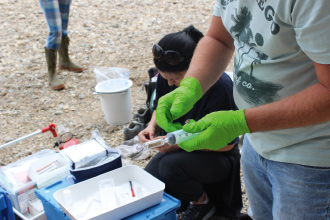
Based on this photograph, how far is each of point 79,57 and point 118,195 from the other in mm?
3528

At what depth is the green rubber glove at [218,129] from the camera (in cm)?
114

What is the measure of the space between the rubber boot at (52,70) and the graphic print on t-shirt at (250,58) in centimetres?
319

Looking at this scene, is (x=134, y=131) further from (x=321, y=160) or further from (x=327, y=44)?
(x=327, y=44)

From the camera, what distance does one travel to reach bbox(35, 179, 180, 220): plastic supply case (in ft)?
5.44

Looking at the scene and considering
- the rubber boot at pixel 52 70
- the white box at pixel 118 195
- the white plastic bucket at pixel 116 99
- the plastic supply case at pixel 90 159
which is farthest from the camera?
the rubber boot at pixel 52 70

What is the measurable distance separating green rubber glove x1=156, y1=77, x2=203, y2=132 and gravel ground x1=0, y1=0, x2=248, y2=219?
4.03 feet

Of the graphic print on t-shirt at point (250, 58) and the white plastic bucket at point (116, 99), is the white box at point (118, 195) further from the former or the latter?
the white plastic bucket at point (116, 99)

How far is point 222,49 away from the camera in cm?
145

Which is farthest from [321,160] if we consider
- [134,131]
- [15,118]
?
[15,118]

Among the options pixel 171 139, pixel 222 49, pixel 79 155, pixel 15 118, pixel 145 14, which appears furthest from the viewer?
pixel 145 14

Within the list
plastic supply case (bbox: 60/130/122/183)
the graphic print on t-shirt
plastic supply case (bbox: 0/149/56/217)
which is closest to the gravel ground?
plastic supply case (bbox: 60/130/122/183)

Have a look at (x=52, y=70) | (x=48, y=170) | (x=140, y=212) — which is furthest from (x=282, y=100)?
(x=52, y=70)

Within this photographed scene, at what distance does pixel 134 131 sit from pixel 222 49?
175 centimetres

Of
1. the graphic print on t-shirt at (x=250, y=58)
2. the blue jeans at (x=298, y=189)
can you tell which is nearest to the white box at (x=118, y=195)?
the blue jeans at (x=298, y=189)
